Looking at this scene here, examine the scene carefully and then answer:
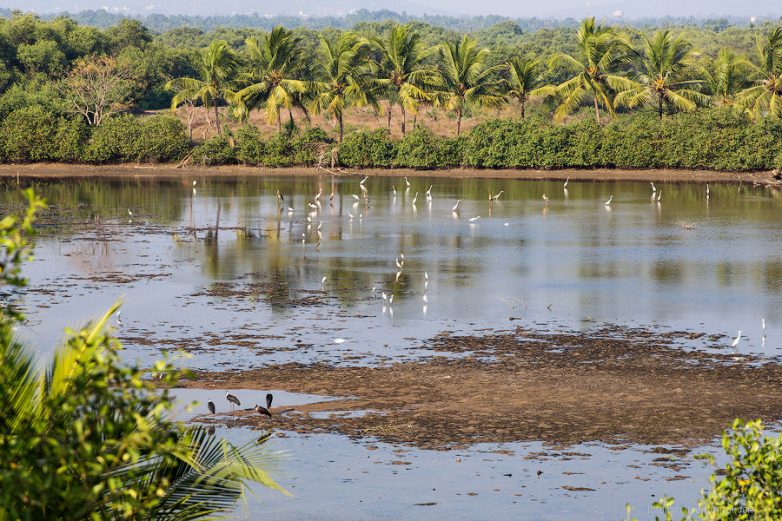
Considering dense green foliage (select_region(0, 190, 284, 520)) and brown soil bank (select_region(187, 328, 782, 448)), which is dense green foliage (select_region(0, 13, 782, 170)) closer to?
brown soil bank (select_region(187, 328, 782, 448))

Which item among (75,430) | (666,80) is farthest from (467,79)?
(75,430)

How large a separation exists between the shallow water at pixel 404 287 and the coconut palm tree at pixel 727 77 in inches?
782

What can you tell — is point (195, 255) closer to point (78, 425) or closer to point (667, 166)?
point (78, 425)

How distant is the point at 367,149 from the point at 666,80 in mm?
20250

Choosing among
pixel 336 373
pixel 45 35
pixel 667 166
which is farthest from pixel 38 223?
pixel 45 35

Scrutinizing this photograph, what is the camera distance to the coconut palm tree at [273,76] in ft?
261

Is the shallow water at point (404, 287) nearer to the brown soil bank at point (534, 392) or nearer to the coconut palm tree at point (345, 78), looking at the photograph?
the brown soil bank at point (534, 392)

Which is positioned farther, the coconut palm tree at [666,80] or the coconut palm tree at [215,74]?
the coconut palm tree at [215,74]

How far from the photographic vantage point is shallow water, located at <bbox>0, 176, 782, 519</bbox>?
16.9 meters

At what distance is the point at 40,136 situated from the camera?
3204 inches

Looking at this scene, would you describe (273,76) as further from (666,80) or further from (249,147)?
(666,80)

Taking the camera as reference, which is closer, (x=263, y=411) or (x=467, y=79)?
(x=263, y=411)

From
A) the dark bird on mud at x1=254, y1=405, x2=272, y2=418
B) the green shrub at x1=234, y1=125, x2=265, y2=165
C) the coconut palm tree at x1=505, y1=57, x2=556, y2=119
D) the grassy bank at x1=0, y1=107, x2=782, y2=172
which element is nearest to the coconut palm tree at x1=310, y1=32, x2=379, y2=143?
the grassy bank at x1=0, y1=107, x2=782, y2=172

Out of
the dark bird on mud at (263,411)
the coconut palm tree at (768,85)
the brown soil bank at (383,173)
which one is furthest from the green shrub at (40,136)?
the dark bird on mud at (263,411)
